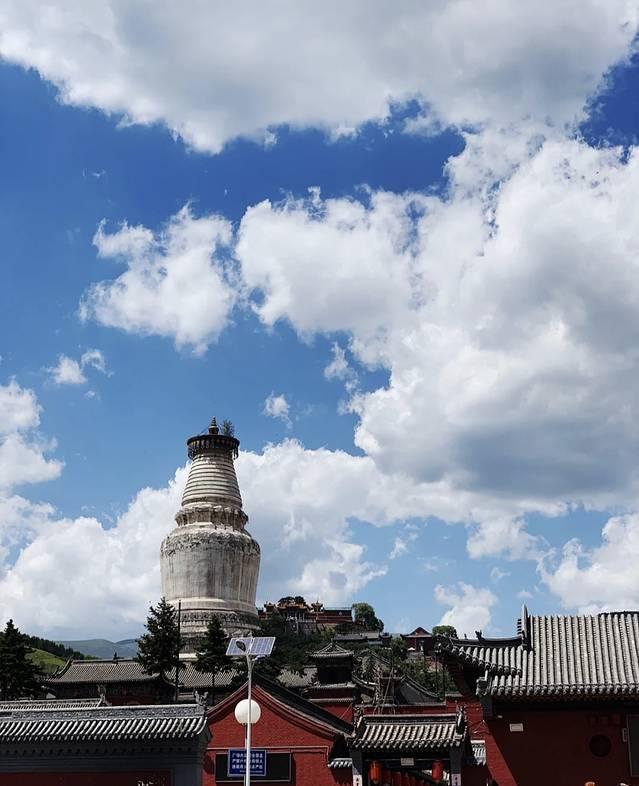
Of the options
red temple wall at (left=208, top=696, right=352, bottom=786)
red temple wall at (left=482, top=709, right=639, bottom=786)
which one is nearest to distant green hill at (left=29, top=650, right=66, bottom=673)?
red temple wall at (left=208, top=696, right=352, bottom=786)

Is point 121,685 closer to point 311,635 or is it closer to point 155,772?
point 155,772

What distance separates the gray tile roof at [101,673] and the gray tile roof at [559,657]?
1728 inches

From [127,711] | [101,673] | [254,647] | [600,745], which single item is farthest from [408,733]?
[101,673]

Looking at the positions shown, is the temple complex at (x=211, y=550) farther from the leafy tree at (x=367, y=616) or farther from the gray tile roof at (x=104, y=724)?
the leafy tree at (x=367, y=616)

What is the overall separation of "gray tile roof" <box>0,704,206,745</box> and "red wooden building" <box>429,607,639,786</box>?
855 cm

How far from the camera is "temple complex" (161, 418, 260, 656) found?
92.7 meters

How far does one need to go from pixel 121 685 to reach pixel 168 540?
85.5 feet

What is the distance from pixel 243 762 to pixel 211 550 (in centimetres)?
5763

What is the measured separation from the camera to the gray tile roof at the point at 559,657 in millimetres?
30672

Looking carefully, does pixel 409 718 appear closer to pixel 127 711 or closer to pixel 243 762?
pixel 243 762

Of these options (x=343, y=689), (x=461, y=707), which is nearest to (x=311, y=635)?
(x=343, y=689)

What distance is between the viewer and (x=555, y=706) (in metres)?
31.4

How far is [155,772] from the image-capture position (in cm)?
3109

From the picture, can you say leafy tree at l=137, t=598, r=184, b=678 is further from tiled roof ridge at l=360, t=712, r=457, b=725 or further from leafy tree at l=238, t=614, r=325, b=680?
leafy tree at l=238, t=614, r=325, b=680
